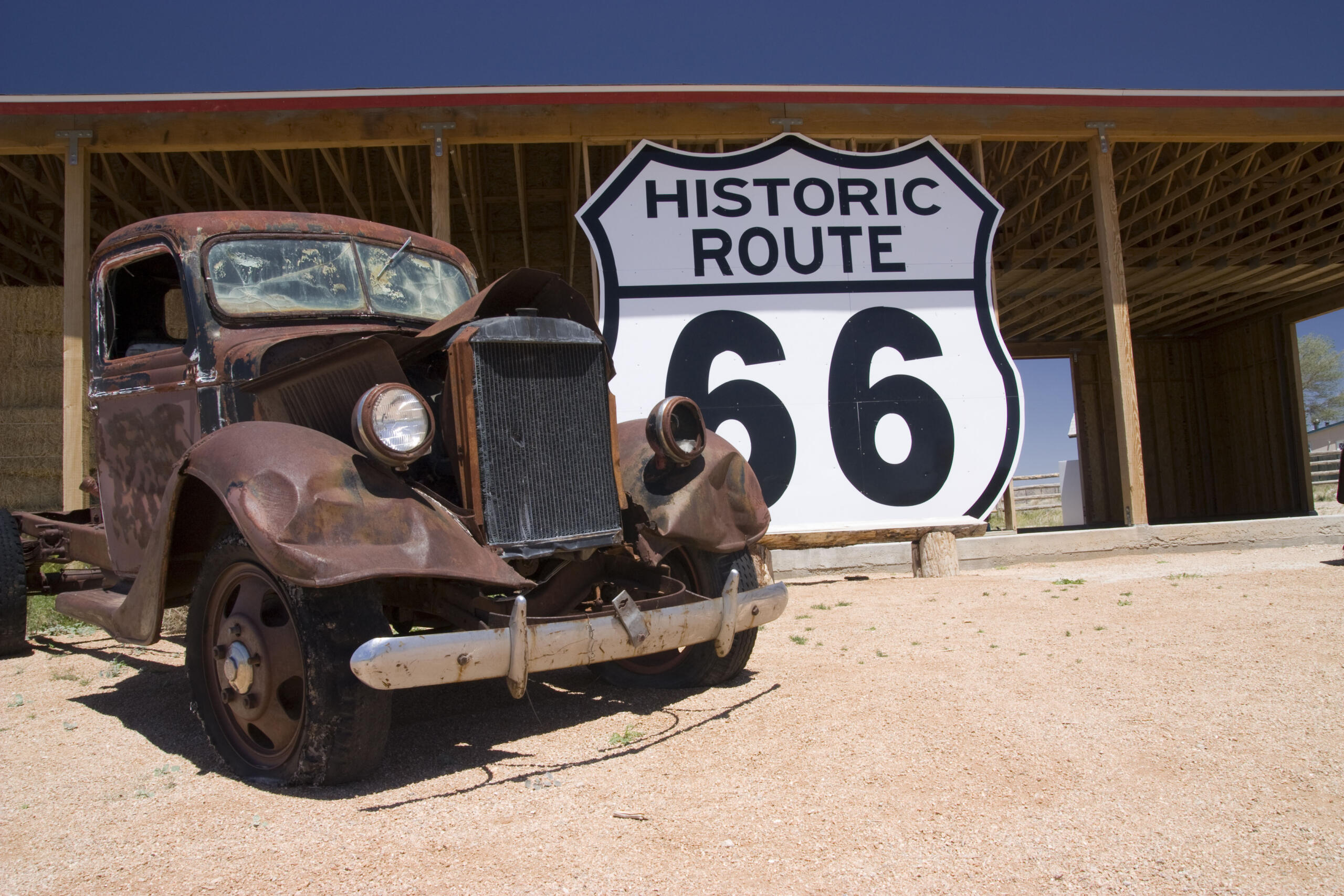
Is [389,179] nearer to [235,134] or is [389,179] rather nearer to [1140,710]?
[235,134]

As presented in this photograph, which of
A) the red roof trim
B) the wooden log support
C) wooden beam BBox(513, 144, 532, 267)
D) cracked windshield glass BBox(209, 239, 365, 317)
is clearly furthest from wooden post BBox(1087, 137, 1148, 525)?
cracked windshield glass BBox(209, 239, 365, 317)

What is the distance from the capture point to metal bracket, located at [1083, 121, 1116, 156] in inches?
352

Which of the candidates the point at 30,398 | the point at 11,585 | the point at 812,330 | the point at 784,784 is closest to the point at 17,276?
the point at 30,398

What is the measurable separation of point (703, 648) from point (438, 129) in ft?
20.0

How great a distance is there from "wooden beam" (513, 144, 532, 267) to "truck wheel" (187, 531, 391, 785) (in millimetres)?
6581

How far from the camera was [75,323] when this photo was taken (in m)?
7.58

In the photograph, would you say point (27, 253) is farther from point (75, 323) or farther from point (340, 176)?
point (75, 323)

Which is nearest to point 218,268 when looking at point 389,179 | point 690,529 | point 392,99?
point 690,529

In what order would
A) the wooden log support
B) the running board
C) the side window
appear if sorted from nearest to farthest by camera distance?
the running board, the side window, the wooden log support

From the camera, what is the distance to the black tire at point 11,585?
5.04 m

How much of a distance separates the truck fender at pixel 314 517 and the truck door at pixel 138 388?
707 millimetres

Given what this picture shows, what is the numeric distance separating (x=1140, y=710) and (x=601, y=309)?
5.51 m

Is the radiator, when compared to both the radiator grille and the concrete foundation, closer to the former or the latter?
the radiator grille

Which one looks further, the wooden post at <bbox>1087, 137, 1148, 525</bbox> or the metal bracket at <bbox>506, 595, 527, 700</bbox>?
the wooden post at <bbox>1087, 137, 1148, 525</bbox>
